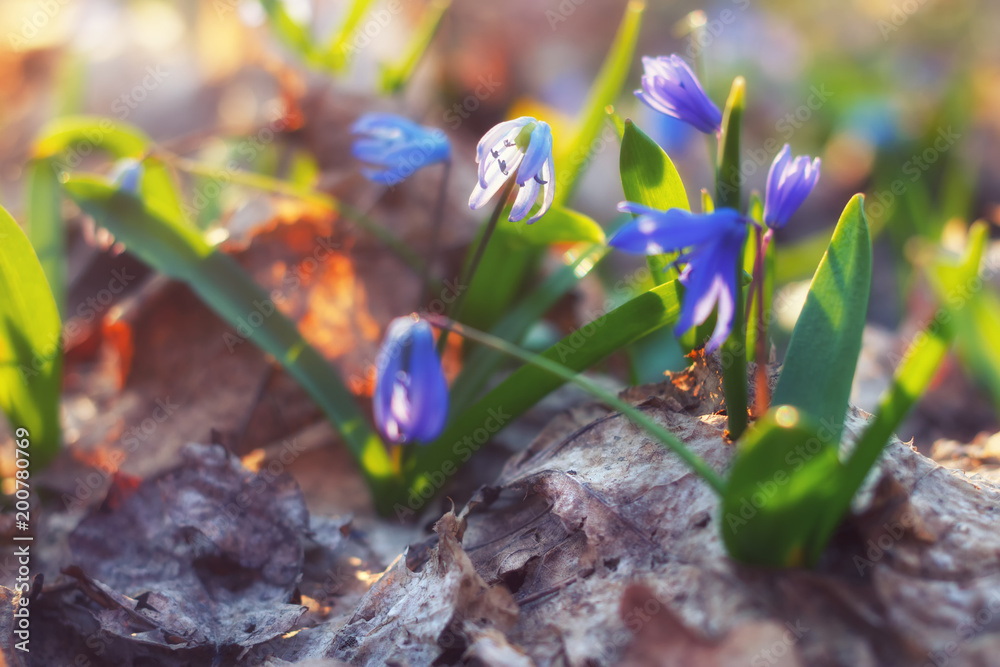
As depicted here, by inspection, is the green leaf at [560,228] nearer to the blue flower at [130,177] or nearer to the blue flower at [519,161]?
the blue flower at [519,161]

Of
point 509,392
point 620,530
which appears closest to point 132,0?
point 509,392

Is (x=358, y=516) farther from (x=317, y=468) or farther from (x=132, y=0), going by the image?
(x=132, y=0)

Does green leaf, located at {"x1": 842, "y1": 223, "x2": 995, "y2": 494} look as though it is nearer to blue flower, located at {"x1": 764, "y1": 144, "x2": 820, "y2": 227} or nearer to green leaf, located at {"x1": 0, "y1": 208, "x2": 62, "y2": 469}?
blue flower, located at {"x1": 764, "y1": 144, "x2": 820, "y2": 227}

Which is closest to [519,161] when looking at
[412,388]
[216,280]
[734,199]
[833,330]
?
[734,199]

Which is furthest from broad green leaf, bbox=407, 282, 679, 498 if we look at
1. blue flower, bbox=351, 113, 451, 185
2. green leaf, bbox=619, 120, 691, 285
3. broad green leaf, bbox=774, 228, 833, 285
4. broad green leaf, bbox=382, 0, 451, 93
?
broad green leaf, bbox=382, 0, 451, 93

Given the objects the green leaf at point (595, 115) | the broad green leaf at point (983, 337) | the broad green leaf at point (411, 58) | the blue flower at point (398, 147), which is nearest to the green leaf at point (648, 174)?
the blue flower at point (398, 147)

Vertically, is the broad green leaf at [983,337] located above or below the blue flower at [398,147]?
below
